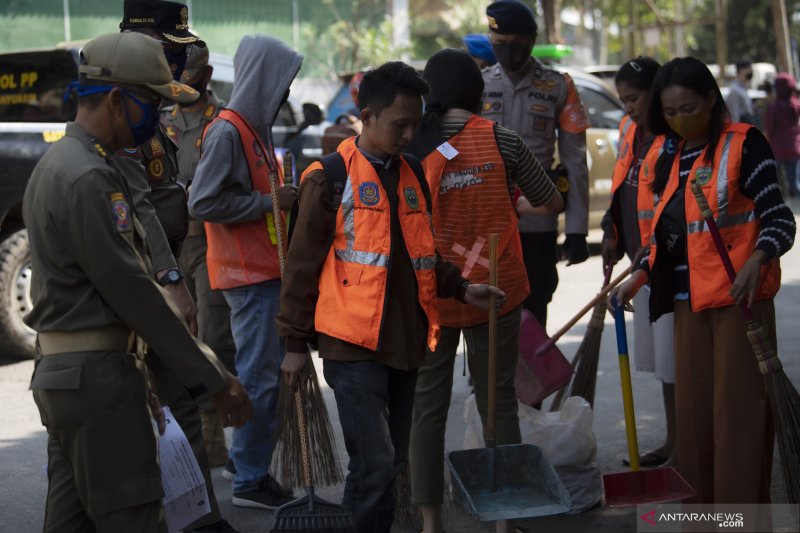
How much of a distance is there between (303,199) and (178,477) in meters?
1.01

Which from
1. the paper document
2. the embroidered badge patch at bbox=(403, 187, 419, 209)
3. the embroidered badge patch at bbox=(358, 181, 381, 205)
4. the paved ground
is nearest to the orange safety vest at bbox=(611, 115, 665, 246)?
the paved ground

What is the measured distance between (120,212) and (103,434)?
0.62m

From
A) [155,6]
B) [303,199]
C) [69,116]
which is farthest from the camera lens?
[69,116]

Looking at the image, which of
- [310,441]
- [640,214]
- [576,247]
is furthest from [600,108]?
[310,441]

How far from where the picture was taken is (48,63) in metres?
8.89

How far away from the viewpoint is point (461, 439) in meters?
6.31

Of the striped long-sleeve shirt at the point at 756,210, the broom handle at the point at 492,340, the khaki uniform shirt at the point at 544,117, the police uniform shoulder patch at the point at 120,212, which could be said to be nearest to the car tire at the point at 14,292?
the khaki uniform shirt at the point at 544,117

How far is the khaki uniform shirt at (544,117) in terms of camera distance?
237 inches

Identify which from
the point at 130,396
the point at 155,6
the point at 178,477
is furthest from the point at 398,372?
the point at 155,6

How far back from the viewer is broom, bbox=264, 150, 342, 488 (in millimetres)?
4754

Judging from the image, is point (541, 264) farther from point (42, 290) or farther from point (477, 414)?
point (42, 290)

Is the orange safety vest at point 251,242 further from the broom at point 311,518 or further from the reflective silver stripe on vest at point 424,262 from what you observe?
the broom at point 311,518

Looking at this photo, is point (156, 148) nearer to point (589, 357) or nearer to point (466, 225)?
point (466, 225)

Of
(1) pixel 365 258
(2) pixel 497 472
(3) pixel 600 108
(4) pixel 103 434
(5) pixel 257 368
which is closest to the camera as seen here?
(4) pixel 103 434
